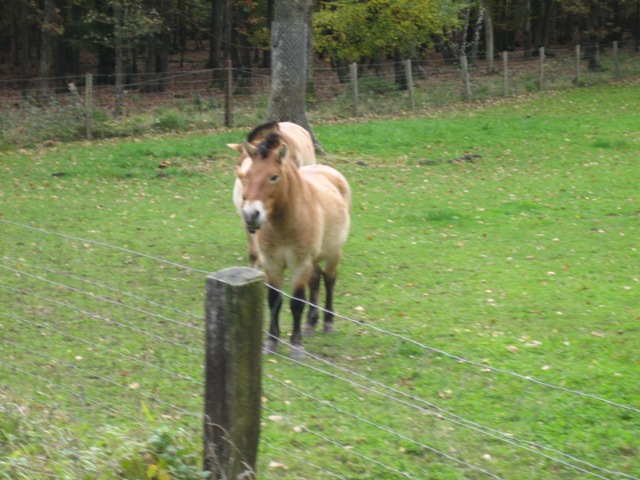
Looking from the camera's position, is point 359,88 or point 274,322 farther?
point 359,88

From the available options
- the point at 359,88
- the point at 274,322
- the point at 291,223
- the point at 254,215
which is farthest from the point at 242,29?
the point at 254,215

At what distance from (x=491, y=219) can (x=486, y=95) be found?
51.1ft

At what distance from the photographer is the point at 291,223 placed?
21.8ft

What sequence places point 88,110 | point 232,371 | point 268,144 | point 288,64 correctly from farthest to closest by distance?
point 88,110
point 288,64
point 268,144
point 232,371

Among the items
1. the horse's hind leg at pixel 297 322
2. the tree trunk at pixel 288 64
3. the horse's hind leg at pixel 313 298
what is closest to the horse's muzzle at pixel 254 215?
the horse's hind leg at pixel 297 322

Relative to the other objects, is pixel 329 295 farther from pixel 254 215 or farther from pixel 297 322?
pixel 254 215

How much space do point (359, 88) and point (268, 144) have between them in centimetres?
2021

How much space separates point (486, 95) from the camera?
1076 inches

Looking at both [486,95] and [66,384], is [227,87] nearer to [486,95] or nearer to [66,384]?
[486,95]

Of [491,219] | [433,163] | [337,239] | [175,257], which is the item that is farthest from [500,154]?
[337,239]

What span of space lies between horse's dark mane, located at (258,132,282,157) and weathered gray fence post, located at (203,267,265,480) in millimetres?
3106

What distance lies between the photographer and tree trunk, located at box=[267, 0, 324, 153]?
682 inches

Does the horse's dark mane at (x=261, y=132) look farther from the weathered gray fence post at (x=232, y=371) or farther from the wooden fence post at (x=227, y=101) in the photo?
the wooden fence post at (x=227, y=101)

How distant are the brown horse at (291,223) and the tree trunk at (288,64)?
391 inches
